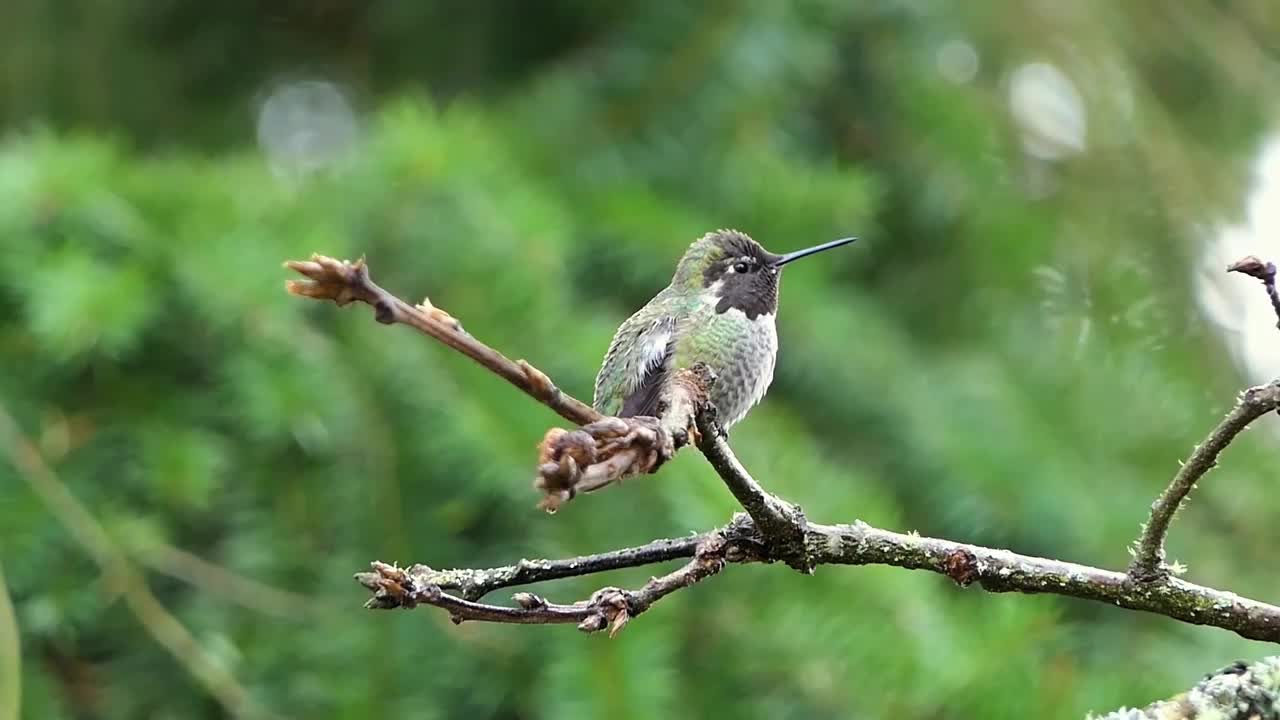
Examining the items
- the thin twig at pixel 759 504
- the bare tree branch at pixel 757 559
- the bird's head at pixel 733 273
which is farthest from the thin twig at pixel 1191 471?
the bird's head at pixel 733 273

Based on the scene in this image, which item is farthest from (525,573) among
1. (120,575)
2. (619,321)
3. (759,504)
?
(619,321)

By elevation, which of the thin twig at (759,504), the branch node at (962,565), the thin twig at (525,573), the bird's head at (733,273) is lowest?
the thin twig at (525,573)

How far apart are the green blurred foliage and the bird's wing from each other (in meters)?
0.52

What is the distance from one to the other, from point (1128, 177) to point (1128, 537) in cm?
86

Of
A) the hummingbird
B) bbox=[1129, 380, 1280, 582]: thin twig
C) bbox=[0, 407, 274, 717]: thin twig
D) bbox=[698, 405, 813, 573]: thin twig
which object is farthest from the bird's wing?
bbox=[0, 407, 274, 717]: thin twig

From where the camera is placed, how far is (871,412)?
2553mm

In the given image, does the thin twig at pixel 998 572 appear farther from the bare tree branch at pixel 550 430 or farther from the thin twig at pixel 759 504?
the bare tree branch at pixel 550 430

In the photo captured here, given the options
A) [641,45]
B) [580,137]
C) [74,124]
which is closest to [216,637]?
[580,137]

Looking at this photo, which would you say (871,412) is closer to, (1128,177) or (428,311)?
(1128,177)

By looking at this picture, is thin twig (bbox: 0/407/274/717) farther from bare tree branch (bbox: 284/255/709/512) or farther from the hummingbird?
bare tree branch (bbox: 284/255/709/512)

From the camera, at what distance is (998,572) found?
2.88ft

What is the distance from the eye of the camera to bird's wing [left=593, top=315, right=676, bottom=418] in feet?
3.87

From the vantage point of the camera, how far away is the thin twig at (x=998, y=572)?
848 mm

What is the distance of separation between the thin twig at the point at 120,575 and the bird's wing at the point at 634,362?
2.94 ft
